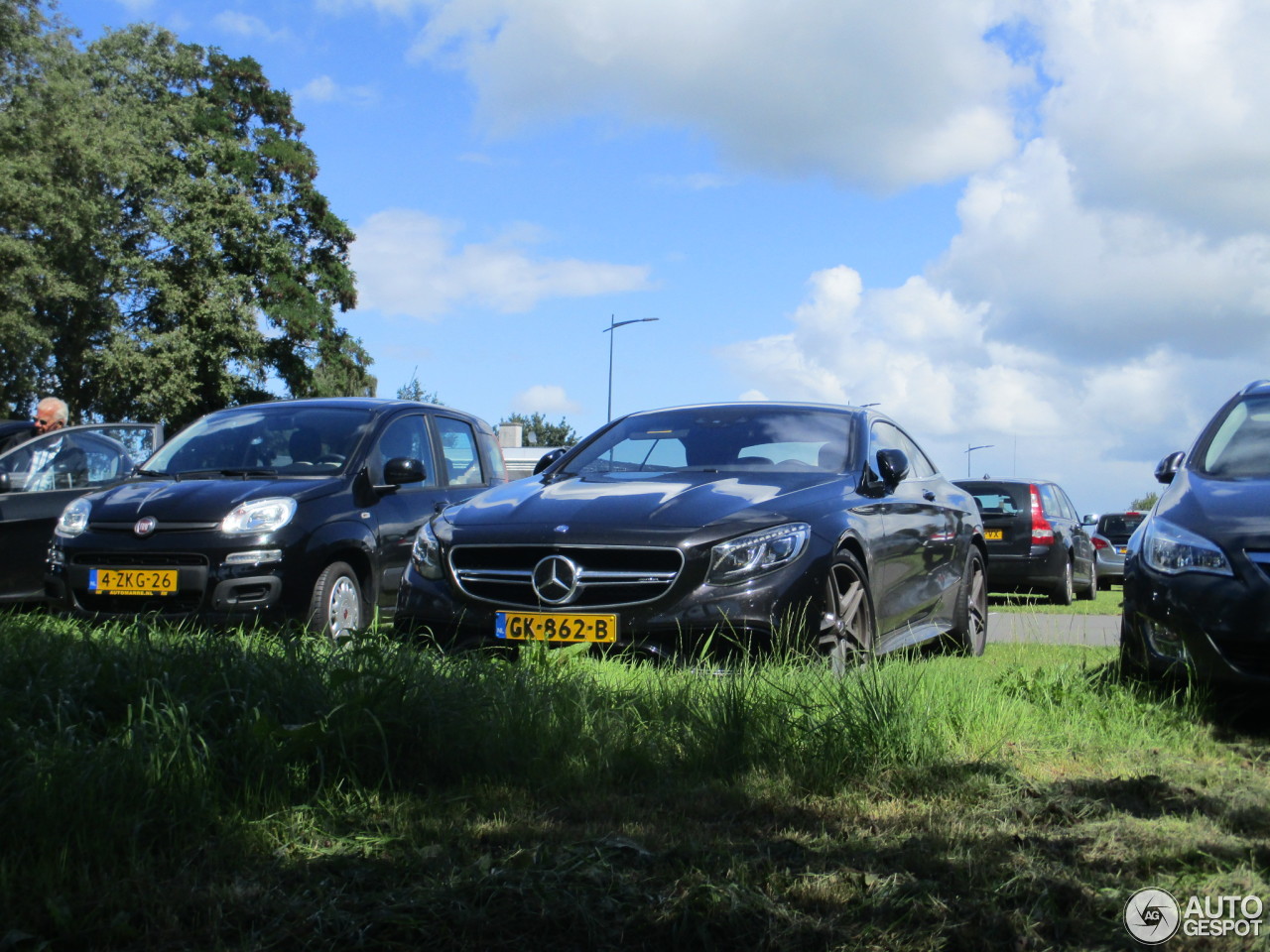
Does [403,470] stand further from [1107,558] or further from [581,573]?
[1107,558]

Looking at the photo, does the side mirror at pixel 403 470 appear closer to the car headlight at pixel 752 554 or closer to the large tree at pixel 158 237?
the car headlight at pixel 752 554

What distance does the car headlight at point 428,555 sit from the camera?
6142 mm

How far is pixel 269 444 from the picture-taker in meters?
8.83

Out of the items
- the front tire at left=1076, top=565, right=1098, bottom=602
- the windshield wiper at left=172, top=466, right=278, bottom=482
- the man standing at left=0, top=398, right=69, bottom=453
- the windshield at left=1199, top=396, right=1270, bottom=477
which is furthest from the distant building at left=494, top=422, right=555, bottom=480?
the windshield at left=1199, top=396, right=1270, bottom=477

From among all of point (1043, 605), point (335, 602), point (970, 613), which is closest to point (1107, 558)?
point (1043, 605)

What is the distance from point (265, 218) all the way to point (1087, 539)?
30.6 meters

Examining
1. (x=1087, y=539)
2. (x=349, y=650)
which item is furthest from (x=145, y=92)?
(x=349, y=650)

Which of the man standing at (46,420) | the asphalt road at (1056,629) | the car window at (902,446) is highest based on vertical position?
the man standing at (46,420)

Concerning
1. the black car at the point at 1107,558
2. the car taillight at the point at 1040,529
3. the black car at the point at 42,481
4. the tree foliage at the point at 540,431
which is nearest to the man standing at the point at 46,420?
the black car at the point at 42,481

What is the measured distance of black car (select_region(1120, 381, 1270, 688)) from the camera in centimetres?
530

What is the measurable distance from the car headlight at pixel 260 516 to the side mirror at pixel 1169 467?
5005 millimetres

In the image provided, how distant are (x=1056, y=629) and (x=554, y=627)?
16.9 ft

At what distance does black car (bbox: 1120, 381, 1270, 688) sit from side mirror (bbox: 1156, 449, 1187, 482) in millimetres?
547

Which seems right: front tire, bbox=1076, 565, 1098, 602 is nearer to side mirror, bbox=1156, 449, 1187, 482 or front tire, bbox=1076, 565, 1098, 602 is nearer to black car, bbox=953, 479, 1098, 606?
black car, bbox=953, 479, 1098, 606
